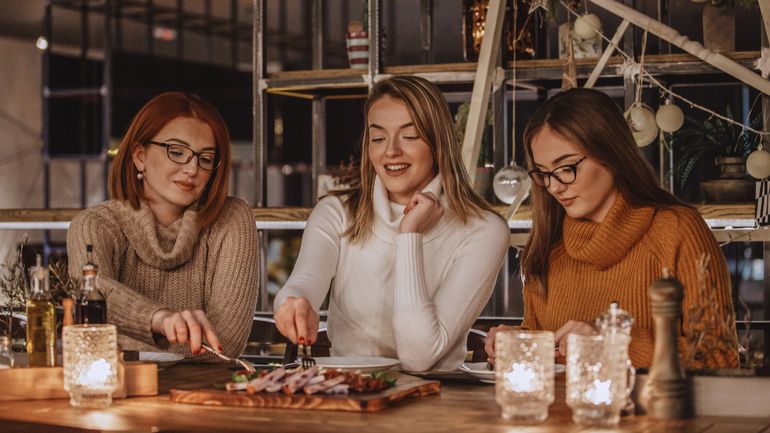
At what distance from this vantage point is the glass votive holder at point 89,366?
6.32ft

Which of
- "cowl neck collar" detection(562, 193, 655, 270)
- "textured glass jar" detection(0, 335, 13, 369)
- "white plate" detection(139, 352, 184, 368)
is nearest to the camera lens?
"textured glass jar" detection(0, 335, 13, 369)

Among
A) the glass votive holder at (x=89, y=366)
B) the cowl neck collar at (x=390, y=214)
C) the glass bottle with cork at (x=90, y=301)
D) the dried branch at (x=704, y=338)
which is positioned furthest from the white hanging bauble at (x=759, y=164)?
the glass votive holder at (x=89, y=366)

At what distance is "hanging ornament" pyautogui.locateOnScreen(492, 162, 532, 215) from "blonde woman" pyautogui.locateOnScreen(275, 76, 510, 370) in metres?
1.26

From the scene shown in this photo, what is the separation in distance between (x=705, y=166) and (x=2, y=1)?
18.3 feet

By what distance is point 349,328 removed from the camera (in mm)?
2842

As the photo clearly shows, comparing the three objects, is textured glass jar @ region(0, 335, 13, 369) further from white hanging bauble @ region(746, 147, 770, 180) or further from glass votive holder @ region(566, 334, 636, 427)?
white hanging bauble @ region(746, 147, 770, 180)

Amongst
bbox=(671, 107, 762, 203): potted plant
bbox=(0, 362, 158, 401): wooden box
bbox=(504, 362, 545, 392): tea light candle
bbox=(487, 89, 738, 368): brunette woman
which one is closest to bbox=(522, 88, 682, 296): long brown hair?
bbox=(487, 89, 738, 368): brunette woman

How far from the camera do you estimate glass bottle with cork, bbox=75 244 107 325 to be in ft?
7.00

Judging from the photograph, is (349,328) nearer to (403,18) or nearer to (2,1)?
(403,18)

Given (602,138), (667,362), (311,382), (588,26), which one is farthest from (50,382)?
(588,26)

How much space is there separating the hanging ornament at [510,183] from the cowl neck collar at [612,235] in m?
1.36

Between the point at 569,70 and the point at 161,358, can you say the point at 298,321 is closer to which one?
the point at 161,358

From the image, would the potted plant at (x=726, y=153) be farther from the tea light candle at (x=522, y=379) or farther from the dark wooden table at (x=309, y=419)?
the tea light candle at (x=522, y=379)

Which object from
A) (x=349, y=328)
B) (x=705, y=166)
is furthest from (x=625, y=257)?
(x=705, y=166)
